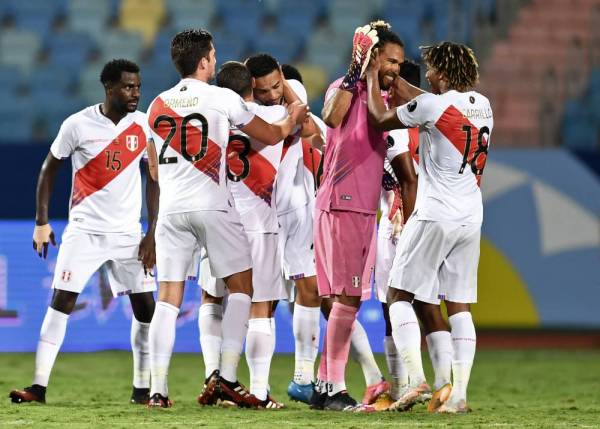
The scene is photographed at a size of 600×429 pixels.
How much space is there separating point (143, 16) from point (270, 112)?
395 inches

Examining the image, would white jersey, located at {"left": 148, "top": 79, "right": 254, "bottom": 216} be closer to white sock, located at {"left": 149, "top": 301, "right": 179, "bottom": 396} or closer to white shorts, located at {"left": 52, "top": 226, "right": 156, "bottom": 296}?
white sock, located at {"left": 149, "top": 301, "right": 179, "bottom": 396}

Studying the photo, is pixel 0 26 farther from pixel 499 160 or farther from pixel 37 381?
pixel 37 381

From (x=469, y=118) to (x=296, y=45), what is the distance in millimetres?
9612

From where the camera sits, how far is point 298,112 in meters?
7.43

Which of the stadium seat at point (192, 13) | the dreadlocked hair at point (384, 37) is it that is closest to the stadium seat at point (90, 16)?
the stadium seat at point (192, 13)

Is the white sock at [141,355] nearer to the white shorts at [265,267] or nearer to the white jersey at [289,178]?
the white shorts at [265,267]

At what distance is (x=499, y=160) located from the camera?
1263 centimetres

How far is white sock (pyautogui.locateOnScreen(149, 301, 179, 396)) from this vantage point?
722 cm

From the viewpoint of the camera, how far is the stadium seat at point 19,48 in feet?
54.3

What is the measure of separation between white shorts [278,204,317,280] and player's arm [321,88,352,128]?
3.12 feet

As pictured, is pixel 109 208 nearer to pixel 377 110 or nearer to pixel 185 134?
pixel 185 134

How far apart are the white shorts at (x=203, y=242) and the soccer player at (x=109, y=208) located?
665mm

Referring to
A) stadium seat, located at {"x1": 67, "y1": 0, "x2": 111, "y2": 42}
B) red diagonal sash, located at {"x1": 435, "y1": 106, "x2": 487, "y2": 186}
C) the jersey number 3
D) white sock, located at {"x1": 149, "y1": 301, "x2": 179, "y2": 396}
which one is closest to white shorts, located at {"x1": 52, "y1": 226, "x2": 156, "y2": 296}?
white sock, located at {"x1": 149, "y1": 301, "x2": 179, "y2": 396}

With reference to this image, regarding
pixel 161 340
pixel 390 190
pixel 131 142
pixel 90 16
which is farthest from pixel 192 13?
pixel 161 340
